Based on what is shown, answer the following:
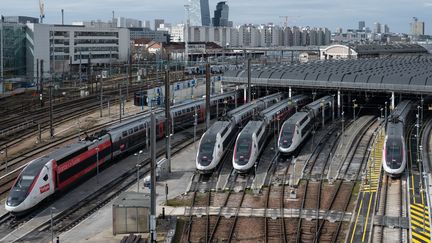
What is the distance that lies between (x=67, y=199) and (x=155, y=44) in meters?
151

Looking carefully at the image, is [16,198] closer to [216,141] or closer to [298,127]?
[216,141]

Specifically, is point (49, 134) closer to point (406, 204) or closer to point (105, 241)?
point (105, 241)

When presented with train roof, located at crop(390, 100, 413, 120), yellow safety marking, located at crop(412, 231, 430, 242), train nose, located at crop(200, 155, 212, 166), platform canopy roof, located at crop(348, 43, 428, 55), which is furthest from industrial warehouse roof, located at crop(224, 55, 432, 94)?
platform canopy roof, located at crop(348, 43, 428, 55)

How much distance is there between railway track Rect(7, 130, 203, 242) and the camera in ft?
85.4

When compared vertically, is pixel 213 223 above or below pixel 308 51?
below

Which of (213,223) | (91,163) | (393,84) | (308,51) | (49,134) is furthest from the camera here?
(308,51)

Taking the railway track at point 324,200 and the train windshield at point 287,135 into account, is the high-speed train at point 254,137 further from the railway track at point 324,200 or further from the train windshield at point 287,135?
the railway track at point 324,200

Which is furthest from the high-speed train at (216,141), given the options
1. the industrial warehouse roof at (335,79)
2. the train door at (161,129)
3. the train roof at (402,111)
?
the industrial warehouse roof at (335,79)

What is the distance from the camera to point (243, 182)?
33.8 meters

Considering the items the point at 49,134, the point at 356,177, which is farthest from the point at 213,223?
the point at 49,134

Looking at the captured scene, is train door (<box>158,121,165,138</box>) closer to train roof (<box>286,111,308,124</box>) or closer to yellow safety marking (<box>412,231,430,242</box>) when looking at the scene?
train roof (<box>286,111,308,124</box>)

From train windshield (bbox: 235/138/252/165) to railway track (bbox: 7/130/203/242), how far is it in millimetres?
6025

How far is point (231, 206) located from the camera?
29.1 m

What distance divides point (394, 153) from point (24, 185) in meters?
19.9
